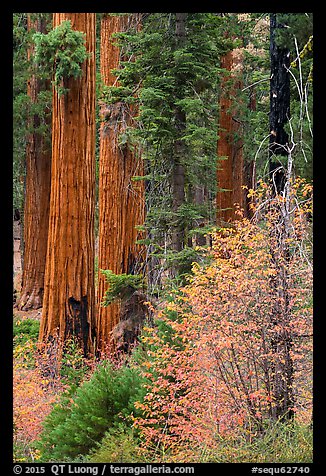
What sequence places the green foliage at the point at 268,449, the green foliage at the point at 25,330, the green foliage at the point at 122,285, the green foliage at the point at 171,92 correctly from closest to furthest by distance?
the green foliage at the point at 268,449, the green foliage at the point at 171,92, the green foliage at the point at 122,285, the green foliage at the point at 25,330

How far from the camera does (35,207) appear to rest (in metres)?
16.0

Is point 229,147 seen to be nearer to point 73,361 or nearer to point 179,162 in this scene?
point 179,162

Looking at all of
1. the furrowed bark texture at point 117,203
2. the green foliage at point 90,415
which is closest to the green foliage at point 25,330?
the furrowed bark texture at point 117,203

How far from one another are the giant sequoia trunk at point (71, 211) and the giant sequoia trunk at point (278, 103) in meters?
3.55

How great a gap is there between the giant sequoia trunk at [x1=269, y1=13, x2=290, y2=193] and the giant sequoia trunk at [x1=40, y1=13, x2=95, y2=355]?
11.6 ft

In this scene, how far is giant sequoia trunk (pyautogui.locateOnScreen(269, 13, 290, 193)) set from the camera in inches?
291

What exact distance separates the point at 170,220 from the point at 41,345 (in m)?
2.95

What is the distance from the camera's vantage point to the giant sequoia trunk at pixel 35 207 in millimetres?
15828

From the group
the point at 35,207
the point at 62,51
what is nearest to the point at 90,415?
the point at 62,51

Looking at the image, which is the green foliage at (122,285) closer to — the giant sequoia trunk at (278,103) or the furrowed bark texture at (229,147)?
the giant sequoia trunk at (278,103)

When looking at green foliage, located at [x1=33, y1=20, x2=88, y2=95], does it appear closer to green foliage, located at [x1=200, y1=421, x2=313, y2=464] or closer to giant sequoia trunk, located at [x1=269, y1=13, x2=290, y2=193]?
giant sequoia trunk, located at [x1=269, y1=13, x2=290, y2=193]

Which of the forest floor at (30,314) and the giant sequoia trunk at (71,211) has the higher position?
the giant sequoia trunk at (71,211)

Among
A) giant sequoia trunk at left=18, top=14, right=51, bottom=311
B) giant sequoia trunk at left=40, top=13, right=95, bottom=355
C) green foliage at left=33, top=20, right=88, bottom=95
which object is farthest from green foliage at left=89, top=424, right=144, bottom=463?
giant sequoia trunk at left=18, top=14, right=51, bottom=311

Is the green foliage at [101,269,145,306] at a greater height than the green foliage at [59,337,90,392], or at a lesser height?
greater
